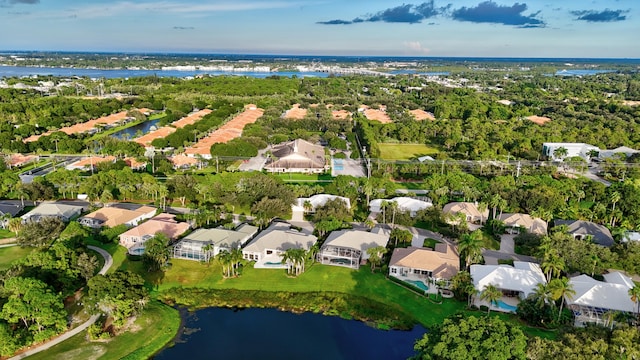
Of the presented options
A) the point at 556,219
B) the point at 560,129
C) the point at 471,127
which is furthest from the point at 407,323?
the point at 560,129

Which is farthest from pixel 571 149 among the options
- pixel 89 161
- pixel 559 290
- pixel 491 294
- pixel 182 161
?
pixel 89 161

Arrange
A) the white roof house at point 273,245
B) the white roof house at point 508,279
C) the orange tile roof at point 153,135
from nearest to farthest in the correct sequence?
the white roof house at point 508,279 < the white roof house at point 273,245 < the orange tile roof at point 153,135

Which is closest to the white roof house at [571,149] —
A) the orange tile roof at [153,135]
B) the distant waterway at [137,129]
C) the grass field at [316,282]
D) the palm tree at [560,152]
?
the palm tree at [560,152]

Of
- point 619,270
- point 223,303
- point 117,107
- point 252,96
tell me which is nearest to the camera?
point 223,303

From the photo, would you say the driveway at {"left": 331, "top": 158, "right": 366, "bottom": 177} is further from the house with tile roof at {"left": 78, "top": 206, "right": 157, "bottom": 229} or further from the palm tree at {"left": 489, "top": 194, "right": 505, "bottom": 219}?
the house with tile roof at {"left": 78, "top": 206, "right": 157, "bottom": 229}

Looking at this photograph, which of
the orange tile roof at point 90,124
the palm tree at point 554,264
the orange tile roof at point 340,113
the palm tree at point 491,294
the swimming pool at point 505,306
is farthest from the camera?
the orange tile roof at point 340,113

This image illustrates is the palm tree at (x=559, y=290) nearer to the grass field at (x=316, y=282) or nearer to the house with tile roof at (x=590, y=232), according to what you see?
the grass field at (x=316, y=282)

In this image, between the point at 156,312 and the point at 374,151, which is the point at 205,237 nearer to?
the point at 156,312
